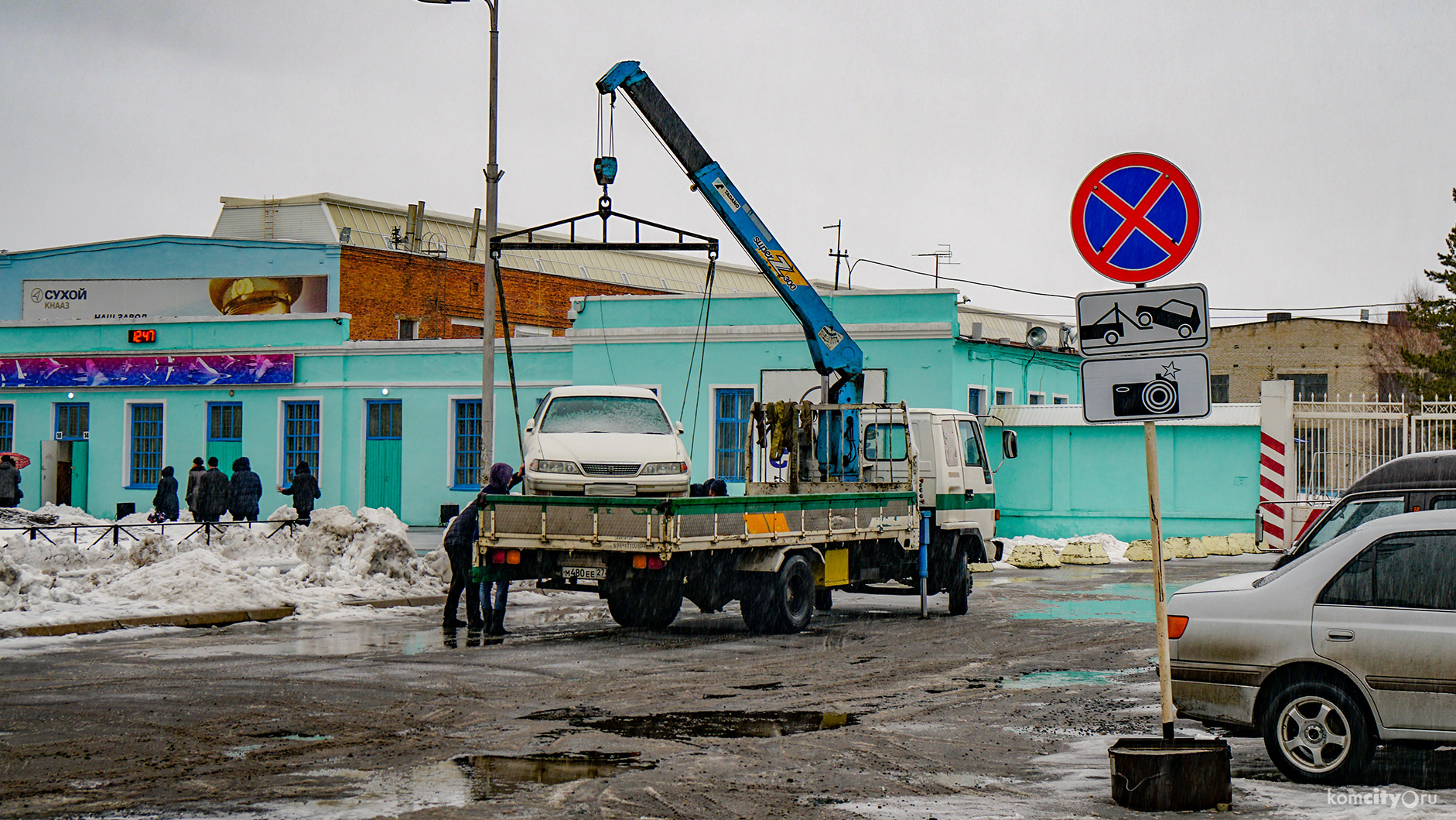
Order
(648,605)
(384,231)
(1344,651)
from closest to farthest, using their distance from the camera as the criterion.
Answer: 1. (1344,651)
2. (648,605)
3. (384,231)

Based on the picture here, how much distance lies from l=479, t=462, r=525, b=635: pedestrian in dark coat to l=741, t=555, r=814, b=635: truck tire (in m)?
2.61

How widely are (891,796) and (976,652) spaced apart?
6.69 metres

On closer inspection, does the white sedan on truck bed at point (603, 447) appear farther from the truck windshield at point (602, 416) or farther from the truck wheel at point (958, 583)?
the truck wheel at point (958, 583)

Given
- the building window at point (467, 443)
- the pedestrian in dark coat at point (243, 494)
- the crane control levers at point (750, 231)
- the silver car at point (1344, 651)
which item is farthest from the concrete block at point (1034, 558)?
the silver car at point (1344, 651)

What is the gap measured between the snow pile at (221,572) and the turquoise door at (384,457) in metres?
10.1

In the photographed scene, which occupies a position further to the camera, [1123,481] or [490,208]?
[1123,481]

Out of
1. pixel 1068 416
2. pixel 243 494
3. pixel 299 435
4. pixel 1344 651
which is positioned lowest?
pixel 1344 651

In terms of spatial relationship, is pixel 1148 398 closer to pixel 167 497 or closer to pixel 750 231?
pixel 750 231

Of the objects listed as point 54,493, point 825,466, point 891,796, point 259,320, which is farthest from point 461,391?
point 891,796

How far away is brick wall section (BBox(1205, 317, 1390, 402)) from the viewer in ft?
199

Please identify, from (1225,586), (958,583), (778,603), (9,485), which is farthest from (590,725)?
(9,485)

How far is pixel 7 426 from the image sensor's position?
37.0 meters

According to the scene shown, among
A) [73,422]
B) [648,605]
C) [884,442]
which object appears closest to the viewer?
[648,605]

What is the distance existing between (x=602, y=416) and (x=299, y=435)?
1948 cm
